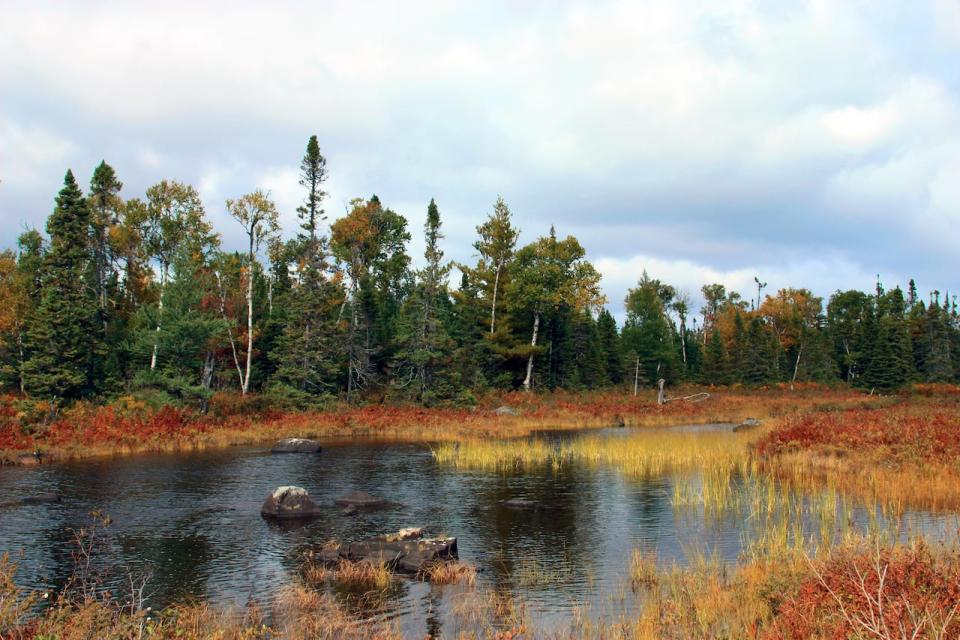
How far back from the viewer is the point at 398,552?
16344 millimetres

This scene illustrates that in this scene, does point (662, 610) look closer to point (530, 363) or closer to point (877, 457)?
point (877, 457)

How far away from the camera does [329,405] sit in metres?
54.9

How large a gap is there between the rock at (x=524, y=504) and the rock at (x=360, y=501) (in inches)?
163

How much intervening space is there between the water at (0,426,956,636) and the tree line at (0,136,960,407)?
17.1m

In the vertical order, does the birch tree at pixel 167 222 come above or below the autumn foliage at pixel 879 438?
above

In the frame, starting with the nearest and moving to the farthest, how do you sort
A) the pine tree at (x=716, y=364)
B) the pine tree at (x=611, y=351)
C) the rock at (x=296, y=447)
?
the rock at (x=296, y=447), the pine tree at (x=611, y=351), the pine tree at (x=716, y=364)

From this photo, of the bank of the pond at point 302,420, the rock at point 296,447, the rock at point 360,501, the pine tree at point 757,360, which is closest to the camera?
the rock at point 360,501

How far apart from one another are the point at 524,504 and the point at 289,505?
7.53 metres

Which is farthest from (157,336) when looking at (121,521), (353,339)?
(121,521)

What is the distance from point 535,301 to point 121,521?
5588cm

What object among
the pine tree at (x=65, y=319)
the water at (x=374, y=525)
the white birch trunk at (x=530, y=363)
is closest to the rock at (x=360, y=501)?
the water at (x=374, y=525)

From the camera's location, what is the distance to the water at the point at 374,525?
48.9ft

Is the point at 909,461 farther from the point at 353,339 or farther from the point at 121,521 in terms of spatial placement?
the point at 353,339

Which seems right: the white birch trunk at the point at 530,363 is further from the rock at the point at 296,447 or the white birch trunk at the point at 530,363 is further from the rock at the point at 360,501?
the rock at the point at 360,501
